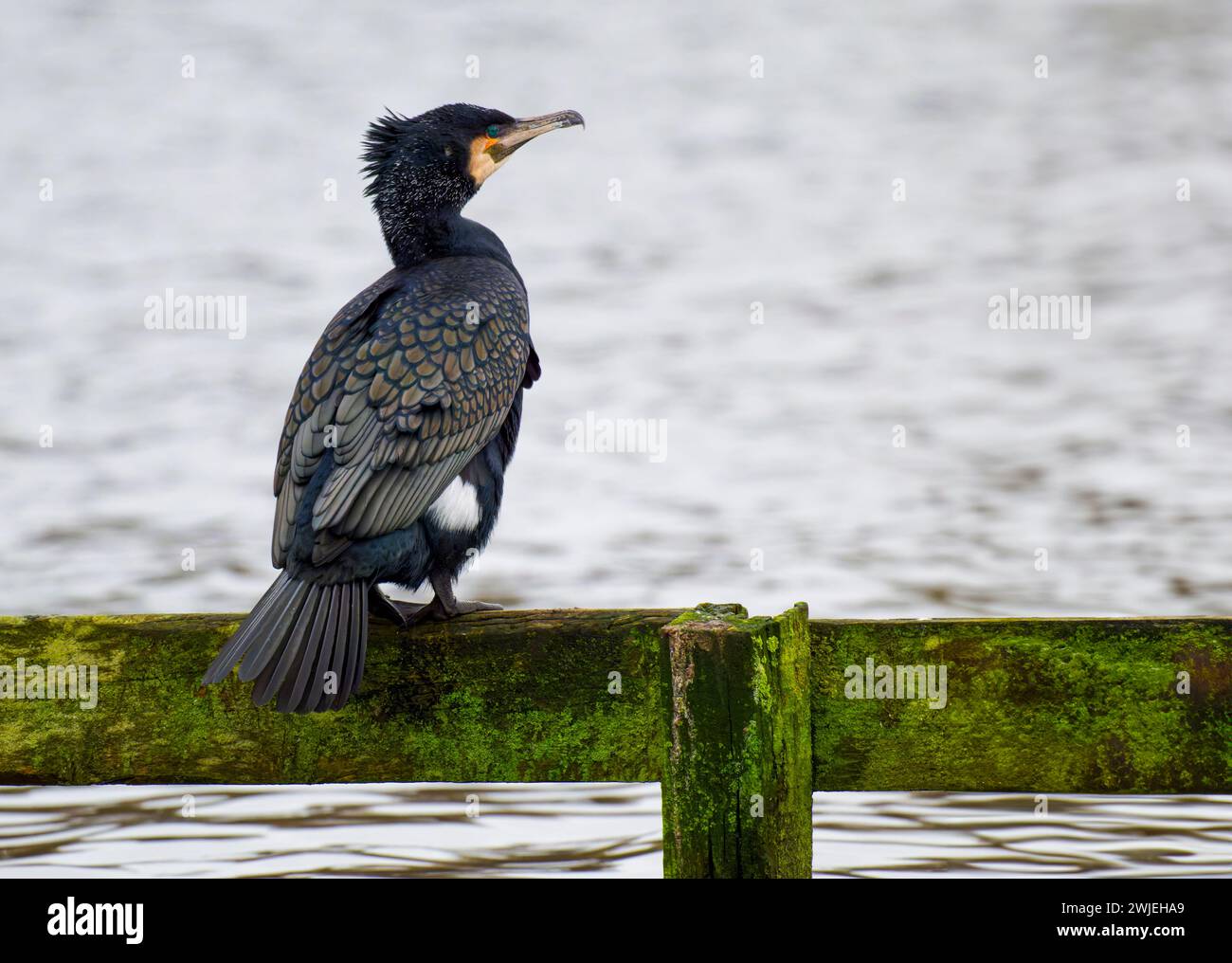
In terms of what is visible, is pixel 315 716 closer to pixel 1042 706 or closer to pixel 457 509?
pixel 457 509

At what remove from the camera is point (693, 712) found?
2.19m

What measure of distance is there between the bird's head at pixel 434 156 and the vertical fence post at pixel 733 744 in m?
1.83

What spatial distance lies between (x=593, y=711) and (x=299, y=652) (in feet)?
1.63

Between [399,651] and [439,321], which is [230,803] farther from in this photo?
[399,651]

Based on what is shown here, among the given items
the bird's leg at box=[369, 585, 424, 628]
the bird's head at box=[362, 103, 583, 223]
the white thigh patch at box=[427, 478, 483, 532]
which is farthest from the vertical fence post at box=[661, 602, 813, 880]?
the bird's head at box=[362, 103, 583, 223]

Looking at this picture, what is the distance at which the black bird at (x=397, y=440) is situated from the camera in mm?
2604

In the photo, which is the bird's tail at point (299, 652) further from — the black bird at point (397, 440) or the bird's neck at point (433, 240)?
the bird's neck at point (433, 240)

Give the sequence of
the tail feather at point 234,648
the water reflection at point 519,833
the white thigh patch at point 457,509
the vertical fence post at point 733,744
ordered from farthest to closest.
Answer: the water reflection at point 519,833, the white thigh patch at point 457,509, the tail feather at point 234,648, the vertical fence post at point 733,744

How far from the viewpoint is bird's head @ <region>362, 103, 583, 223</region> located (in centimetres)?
376

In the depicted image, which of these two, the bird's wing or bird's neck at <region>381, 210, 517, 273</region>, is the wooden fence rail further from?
bird's neck at <region>381, 210, 517, 273</region>

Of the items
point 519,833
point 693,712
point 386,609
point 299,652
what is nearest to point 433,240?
point 386,609

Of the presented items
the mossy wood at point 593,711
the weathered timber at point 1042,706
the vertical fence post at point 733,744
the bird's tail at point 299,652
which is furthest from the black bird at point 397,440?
the weathered timber at point 1042,706

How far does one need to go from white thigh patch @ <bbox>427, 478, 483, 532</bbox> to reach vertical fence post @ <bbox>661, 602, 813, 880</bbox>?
108cm

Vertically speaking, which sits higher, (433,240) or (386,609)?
(433,240)
